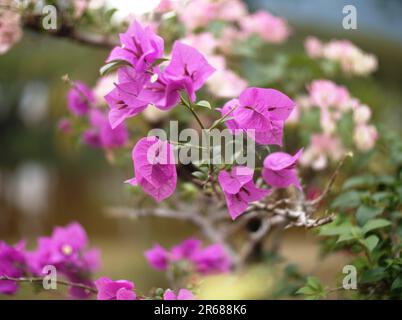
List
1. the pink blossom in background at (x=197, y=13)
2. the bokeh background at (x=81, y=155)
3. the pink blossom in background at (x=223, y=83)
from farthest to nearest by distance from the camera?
the bokeh background at (x=81, y=155), the pink blossom in background at (x=197, y=13), the pink blossom in background at (x=223, y=83)

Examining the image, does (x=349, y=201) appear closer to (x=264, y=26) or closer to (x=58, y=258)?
(x=58, y=258)

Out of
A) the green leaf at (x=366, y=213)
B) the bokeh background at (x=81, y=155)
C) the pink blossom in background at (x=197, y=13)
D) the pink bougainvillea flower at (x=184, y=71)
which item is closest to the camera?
the pink bougainvillea flower at (x=184, y=71)

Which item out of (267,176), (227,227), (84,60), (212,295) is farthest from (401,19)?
(267,176)

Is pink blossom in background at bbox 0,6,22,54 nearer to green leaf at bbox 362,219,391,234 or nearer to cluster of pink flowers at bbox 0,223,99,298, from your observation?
cluster of pink flowers at bbox 0,223,99,298

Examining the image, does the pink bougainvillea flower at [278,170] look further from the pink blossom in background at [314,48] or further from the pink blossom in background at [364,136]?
the pink blossom in background at [314,48]

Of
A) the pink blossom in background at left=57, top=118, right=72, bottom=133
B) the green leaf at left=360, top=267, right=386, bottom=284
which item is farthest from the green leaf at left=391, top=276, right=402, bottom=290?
the pink blossom in background at left=57, top=118, right=72, bottom=133

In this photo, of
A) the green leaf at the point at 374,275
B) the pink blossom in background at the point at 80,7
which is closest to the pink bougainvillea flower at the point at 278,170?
the green leaf at the point at 374,275

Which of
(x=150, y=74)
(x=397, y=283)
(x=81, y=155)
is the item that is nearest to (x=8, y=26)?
(x=150, y=74)
